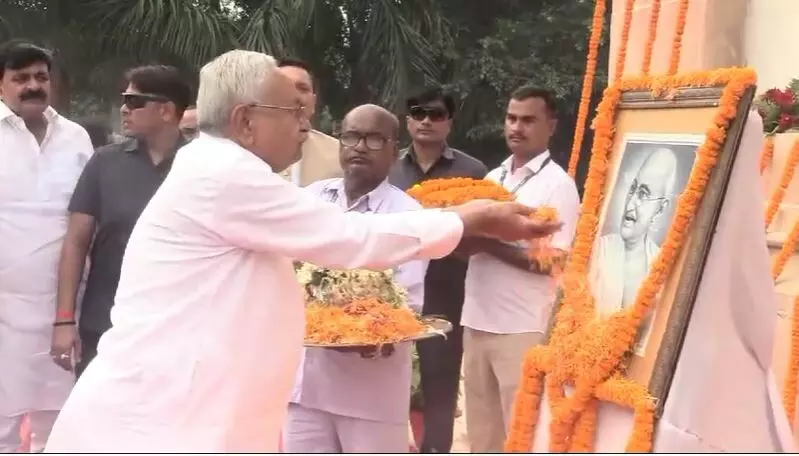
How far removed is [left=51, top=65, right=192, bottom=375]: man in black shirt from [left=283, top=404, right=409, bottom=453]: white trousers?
0.91 metres

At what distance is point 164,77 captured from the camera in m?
3.33

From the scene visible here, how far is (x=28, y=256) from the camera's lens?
351 cm

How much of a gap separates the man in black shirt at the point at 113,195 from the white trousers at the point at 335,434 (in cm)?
91

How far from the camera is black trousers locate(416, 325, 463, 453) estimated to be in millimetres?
4281

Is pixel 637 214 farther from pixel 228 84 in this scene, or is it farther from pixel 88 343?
pixel 88 343

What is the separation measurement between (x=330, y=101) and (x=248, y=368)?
12.2m

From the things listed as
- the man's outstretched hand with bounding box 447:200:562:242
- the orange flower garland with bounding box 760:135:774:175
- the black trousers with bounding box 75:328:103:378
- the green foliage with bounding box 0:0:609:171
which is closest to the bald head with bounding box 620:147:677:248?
the man's outstretched hand with bounding box 447:200:562:242

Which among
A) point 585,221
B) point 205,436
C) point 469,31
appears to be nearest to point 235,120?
point 205,436

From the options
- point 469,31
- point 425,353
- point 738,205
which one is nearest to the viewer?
point 738,205

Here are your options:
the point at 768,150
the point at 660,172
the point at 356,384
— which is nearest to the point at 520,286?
the point at 356,384

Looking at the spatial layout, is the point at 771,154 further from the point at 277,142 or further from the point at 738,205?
the point at 277,142

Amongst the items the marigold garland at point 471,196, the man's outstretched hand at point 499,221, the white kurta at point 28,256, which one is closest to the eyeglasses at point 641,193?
the man's outstretched hand at point 499,221

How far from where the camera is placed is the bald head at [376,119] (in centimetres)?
301

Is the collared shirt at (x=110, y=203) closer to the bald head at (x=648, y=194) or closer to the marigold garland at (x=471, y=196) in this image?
the marigold garland at (x=471, y=196)
